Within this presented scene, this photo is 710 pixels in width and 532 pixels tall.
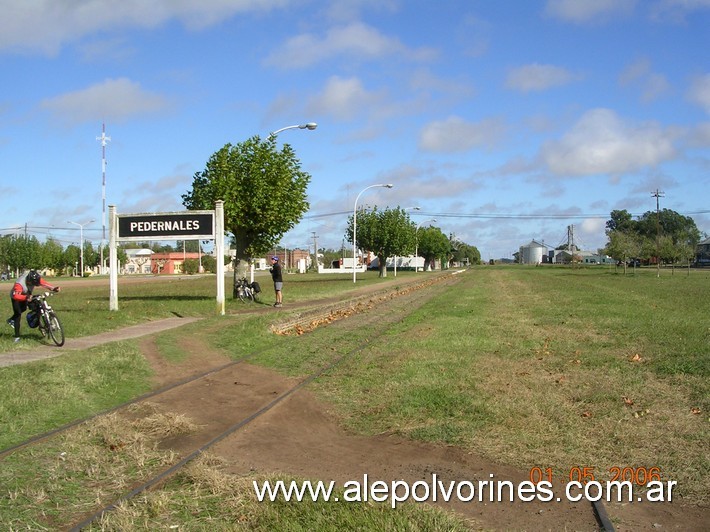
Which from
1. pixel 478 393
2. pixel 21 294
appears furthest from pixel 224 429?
pixel 21 294

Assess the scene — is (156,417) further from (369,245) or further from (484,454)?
(369,245)

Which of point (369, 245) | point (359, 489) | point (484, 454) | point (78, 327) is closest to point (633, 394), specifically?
point (484, 454)

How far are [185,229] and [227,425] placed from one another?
591 inches

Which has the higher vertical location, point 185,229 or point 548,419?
point 185,229

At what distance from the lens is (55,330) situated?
13164mm

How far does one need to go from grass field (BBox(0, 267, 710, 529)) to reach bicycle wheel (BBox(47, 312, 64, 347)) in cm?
72

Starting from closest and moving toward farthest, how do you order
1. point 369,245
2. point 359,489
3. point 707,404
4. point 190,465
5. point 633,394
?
point 359,489 < point 190,465 < point 707,404 < point 633,394 < point 369,245

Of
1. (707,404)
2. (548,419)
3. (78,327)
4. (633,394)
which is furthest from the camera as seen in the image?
(78,327)

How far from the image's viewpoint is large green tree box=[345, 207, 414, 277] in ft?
226

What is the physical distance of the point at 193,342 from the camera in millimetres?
14617

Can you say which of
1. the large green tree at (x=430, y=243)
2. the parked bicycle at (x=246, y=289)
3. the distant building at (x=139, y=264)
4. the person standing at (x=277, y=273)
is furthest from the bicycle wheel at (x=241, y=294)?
the distant building at (x=139, y=264)

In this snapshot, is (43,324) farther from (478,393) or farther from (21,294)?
(478,393)

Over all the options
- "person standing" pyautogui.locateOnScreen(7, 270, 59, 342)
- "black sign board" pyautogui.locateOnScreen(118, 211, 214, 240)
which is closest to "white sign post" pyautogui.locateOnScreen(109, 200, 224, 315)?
"black sign board" pyautogui.locateOnScreen(118, 211, 214, 240)

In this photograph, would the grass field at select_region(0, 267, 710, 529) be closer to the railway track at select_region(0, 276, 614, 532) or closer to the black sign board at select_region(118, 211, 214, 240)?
the railway track at select_region(0, 276, 614, 532)
